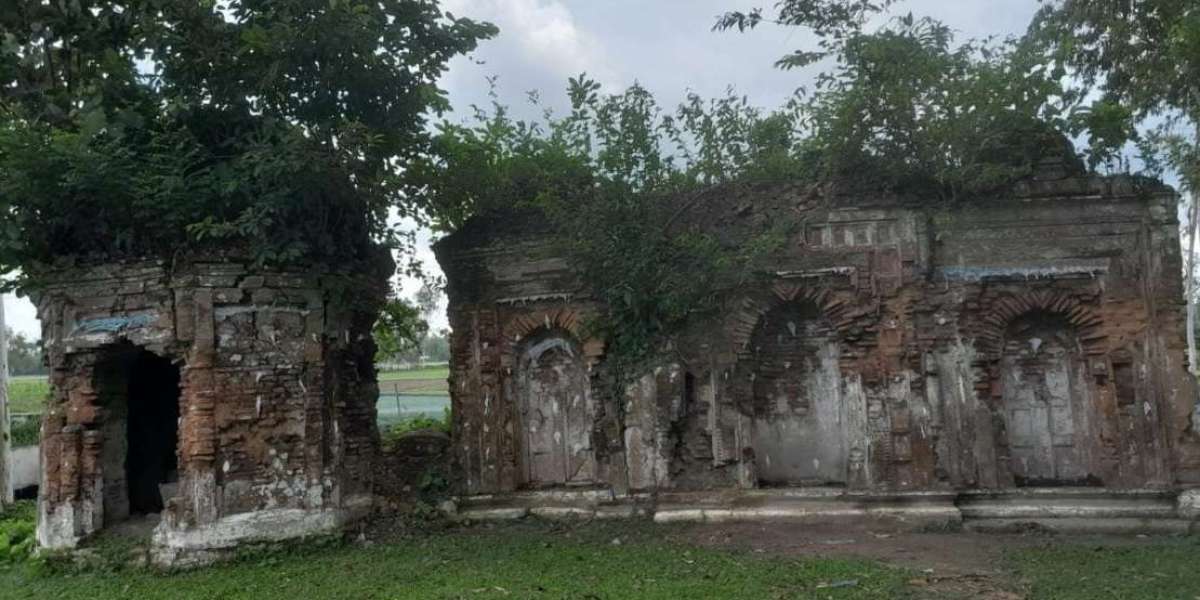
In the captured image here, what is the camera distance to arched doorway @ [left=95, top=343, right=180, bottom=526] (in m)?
10.1

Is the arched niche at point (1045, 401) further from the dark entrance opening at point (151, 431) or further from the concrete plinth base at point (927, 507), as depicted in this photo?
the dark entrance opening at point (151, 431)

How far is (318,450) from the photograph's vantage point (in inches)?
381

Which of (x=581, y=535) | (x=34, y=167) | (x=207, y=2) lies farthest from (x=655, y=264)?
(x=34, y=167)

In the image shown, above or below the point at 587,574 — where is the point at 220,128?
above

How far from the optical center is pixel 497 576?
821 cm

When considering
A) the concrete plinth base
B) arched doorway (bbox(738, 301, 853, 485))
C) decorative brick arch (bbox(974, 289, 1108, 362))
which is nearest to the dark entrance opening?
the concrete plinth base

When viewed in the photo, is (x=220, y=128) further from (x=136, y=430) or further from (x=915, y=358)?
(x=915, y=358)

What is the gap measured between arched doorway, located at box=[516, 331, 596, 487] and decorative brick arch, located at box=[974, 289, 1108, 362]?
15.9ft

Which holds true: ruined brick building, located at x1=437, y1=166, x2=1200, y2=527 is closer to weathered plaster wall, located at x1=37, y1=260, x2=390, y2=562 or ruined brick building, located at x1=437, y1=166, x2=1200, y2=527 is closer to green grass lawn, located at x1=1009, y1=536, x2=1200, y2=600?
green grass lawn, located at x1=1009, y1=536, x2=1200, y2=600

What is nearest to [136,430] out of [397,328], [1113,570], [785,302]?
[397,328]

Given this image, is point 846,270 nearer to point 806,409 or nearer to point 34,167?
point 806,409

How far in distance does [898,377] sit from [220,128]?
8.26 metres

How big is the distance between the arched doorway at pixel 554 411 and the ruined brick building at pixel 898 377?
42mm

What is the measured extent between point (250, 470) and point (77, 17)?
5.92 metres
